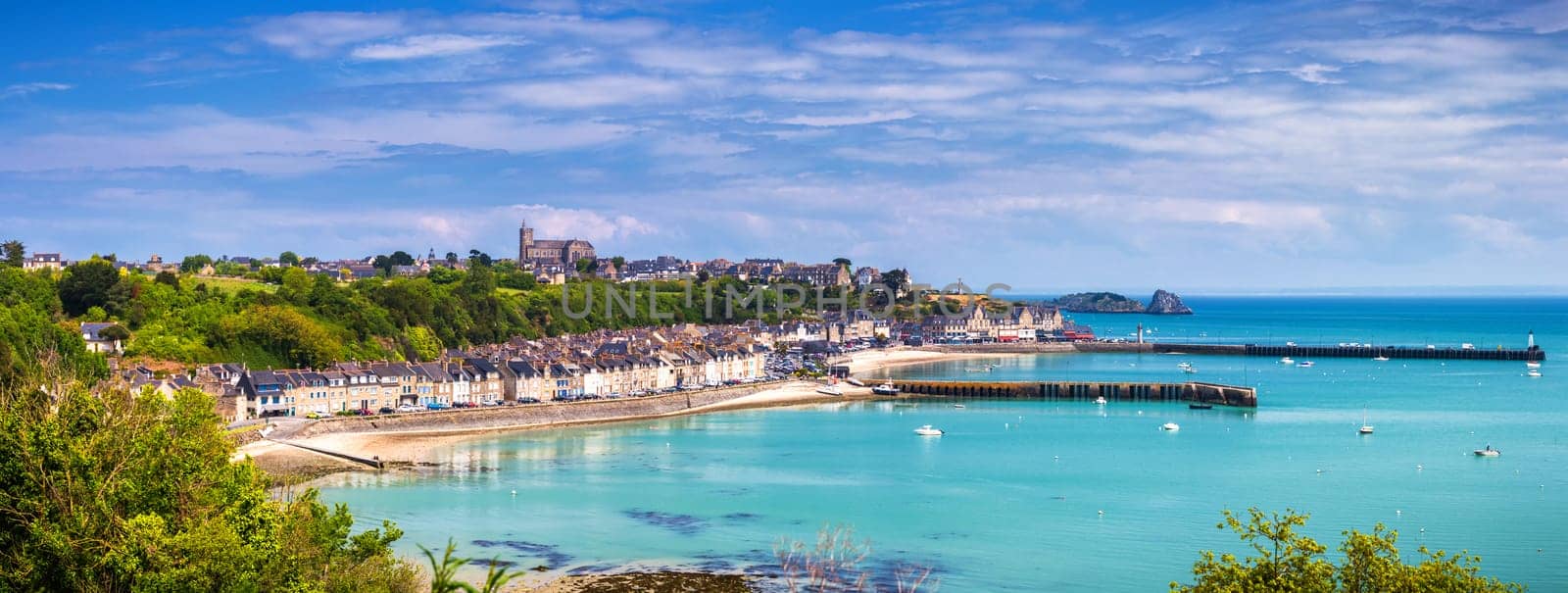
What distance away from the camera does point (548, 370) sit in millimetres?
53344

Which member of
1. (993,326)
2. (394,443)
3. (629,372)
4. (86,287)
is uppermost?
(86,287)

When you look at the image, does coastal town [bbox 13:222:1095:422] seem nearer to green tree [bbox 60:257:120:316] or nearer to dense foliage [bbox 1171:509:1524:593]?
green tree [bbox 60:257:120:316]

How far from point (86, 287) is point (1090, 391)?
4612 cm

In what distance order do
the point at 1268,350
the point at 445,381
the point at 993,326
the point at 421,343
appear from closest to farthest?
the point at 445,381, the point at 421,343, the point at 1268,350, the point at 993,326

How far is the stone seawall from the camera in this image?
42.3 metres

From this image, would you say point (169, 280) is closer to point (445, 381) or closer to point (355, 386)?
point (445, 381)

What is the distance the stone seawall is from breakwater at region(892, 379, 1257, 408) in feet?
40.2

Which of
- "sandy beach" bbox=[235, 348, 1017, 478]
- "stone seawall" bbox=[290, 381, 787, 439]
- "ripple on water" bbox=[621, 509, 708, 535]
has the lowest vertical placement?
"ripple on water" bbox=[621, 509, 708, 535]

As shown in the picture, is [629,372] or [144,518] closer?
[144,518]

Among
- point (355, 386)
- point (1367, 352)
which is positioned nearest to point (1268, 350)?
point (1367, 352)

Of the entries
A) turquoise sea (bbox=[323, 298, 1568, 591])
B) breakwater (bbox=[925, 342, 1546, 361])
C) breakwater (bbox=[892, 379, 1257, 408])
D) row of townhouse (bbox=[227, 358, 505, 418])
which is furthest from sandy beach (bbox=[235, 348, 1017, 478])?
breakwater (bbox=[925, 342, 1546, 361])

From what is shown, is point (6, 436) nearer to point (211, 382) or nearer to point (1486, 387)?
point (211, 382)

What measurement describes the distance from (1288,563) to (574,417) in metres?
36.9

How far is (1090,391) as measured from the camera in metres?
61.9
